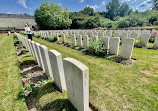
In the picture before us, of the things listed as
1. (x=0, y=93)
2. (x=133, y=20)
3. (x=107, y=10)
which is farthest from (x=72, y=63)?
(x=107, y=10)

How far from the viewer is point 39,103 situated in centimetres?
222

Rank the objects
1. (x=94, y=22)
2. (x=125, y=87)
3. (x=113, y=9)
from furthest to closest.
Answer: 1. (x=113, y=9)
2. (x=94, y=22)
3. (x=125, y=87)

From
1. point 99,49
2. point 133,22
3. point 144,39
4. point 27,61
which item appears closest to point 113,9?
point 133,22

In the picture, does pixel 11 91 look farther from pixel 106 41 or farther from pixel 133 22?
pixel 133 22

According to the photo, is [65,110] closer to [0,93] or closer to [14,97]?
[14,97]

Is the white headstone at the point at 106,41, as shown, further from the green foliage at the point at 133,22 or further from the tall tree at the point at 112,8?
the tall tree at the point at 112,8

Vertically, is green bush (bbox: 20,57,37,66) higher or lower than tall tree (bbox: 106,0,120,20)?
lower

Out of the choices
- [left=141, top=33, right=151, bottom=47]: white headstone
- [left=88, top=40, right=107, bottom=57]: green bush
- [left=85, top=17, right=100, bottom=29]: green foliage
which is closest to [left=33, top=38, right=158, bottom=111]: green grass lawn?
[left=88, top=40, right=107, bottom=57]: green bush

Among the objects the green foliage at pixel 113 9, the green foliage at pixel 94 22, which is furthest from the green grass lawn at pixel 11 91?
the green foliage at pixel 113 9

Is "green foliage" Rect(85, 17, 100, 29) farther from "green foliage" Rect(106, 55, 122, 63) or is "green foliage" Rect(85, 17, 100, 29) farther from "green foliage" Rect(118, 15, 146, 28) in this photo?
"green foliage" Rect(106, 55, 122, 63)

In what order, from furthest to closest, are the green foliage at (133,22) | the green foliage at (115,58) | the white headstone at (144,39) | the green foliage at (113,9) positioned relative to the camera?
1. the green foliage at (113,9)
2. the green foliage at (133,22)
3. the white headstone at (144,39)
4. the green foliage at (115,58)

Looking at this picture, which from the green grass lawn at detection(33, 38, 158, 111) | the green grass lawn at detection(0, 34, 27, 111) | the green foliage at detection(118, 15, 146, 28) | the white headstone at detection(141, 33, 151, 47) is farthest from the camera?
the green foliage at detection(118, 15, 146, 28)

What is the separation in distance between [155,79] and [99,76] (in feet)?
6.78

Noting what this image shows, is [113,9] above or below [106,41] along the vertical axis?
above
